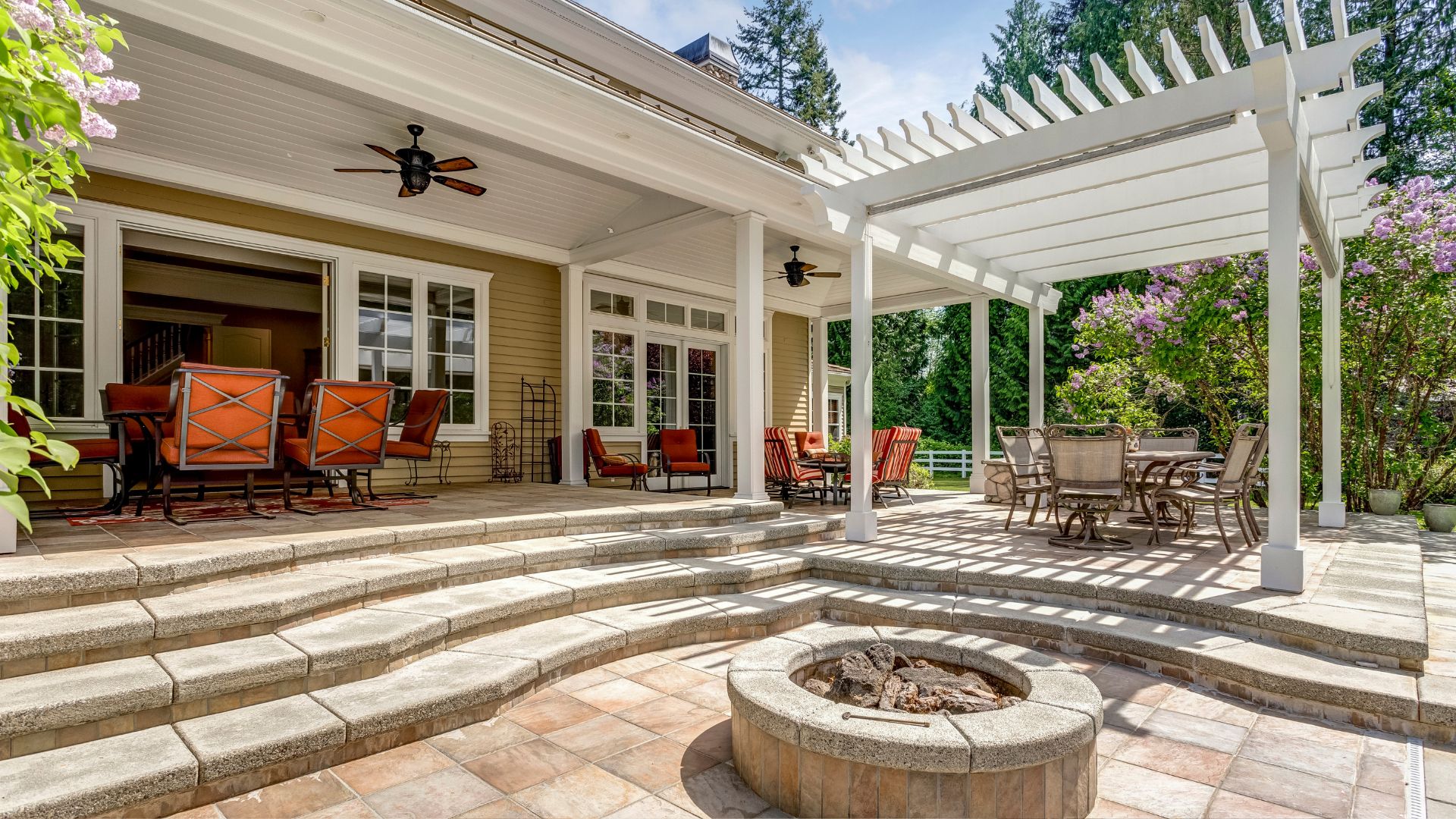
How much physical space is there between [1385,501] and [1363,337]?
5.30ft

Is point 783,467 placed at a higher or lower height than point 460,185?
lower

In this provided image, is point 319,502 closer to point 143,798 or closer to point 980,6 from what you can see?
point 143,798

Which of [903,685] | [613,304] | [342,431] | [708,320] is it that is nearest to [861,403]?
[903,685]

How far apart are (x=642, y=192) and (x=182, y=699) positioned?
5468 mm

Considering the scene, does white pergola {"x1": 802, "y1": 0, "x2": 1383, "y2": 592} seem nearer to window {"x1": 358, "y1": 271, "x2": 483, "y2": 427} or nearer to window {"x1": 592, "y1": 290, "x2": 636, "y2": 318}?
window {"x1": 592, "y1": 290, "x2": 636, "y2": 318}

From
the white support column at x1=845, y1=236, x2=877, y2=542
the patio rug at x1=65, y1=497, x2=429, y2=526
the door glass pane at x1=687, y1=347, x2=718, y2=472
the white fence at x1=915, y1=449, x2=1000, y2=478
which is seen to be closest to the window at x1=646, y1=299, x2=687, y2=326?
the door glass pane at x1=687, y1=347, x2=718, y2=472

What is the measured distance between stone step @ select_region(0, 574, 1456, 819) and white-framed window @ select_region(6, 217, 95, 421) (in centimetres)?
405

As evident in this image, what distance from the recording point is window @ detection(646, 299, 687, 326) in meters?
8.98

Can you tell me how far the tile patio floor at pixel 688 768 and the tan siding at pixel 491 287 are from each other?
5073mm

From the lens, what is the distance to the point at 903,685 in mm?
2379

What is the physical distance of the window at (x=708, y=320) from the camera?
957 cm

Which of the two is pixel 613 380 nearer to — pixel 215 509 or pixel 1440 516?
pixel 215 509

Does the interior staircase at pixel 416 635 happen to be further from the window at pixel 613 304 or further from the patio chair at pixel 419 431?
the window at pixel 613 304

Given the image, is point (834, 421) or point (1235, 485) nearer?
point (1235, 485)
